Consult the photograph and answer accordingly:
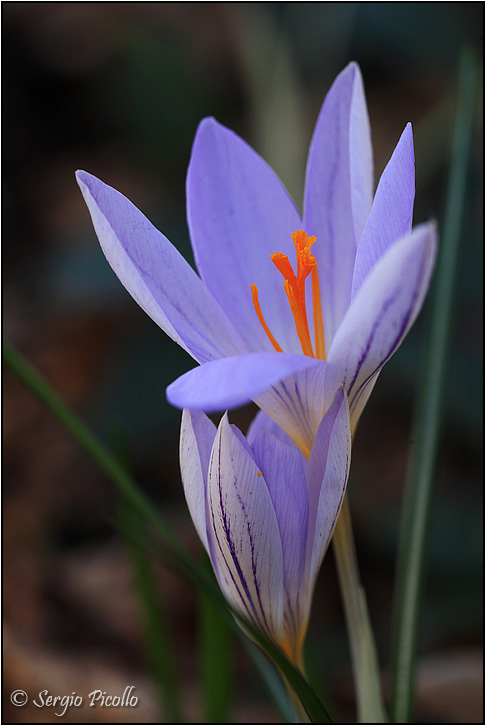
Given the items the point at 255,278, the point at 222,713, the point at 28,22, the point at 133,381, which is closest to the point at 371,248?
the point at 255,278

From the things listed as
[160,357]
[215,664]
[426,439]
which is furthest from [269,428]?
[160,357]

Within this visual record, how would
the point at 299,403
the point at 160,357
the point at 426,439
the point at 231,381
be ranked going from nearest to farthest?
the point at 231,381 < the point at 299,403 < the point at 426,439 < the point at 160,357

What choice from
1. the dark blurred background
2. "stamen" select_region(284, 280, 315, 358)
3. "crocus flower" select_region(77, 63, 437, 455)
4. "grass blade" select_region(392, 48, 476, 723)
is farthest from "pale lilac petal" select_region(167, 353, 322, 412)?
the dark blurred background

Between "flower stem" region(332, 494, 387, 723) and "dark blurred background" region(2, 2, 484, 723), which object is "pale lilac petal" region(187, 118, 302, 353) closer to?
"flower stem" region(332, 494, 387, 723)

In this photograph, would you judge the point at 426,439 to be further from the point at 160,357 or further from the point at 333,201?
the point at 160,357

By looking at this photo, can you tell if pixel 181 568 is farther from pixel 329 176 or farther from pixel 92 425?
pixel 92 425
